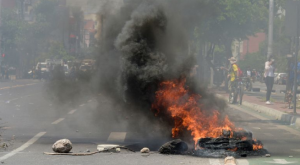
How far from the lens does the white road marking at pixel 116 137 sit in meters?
12.5

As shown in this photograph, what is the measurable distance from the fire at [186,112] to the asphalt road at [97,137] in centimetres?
61

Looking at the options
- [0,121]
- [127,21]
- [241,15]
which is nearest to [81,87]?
[0,121]

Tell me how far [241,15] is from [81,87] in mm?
26473

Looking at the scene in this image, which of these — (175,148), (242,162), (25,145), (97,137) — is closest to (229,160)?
(242,162)

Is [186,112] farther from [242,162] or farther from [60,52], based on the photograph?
[60,52]

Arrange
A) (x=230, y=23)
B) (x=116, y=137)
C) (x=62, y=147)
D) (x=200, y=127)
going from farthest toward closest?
(x=230, y=23), (x=116, y=137), (x=200, y=127), (x=62, y=147)

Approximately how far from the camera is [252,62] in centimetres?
8500

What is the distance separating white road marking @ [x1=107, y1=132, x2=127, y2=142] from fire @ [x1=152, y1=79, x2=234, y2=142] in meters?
1.16

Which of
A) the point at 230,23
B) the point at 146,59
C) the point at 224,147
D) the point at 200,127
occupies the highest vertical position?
the point at 230,23

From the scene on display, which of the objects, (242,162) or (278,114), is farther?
(278,114)

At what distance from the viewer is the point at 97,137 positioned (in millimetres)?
13109

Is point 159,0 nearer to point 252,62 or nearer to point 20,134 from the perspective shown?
point 20,134

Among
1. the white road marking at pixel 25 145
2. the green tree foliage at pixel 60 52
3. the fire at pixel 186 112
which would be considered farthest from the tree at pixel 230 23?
the fire at pixel 186 112

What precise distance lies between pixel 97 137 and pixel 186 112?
2.43 m
